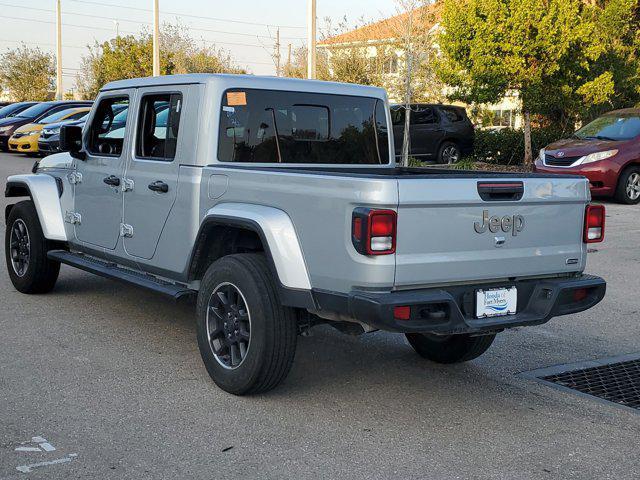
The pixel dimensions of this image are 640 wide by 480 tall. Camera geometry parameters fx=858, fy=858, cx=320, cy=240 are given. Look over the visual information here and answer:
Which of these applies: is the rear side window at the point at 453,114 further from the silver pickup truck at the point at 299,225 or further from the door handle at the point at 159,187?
the door handle at the point at 159,187

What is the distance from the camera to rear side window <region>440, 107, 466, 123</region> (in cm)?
2277

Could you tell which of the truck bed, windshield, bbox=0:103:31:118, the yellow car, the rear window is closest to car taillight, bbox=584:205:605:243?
the truck bed

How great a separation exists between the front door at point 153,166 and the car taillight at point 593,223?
8.11 feet

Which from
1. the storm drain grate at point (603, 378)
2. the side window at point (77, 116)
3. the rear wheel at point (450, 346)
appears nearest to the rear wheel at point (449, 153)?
the side window at point (77, 116)

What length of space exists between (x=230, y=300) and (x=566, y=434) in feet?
6.57

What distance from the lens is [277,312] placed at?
4695 millimetres

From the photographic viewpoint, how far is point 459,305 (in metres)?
4.52

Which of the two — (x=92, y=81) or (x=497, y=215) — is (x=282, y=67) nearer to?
(x=92, y=81)

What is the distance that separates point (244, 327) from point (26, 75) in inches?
2390

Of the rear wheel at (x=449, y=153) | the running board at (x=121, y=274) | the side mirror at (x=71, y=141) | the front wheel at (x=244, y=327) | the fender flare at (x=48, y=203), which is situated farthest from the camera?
the rear wheel at (x=449, y=153)

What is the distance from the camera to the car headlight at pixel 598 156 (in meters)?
15.8

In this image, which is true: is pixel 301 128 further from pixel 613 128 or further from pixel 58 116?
pixel 58 116

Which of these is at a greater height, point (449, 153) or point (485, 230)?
point (449, 153)

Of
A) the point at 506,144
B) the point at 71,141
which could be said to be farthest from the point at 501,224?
the point at 506,144
